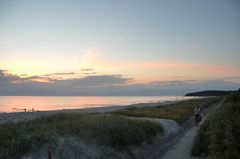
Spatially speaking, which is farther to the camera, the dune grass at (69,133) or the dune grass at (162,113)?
the dune grass at (162,113)

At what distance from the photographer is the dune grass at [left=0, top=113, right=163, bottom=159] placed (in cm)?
1675

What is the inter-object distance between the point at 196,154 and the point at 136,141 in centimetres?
432

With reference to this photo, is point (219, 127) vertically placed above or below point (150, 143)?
above

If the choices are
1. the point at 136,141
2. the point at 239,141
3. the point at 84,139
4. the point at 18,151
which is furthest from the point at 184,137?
the point at 18,151

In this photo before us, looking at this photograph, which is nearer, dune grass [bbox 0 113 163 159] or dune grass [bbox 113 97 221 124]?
dune grass [bbox 0 113 163 159]

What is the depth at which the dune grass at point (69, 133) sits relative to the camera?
1675 centimetres

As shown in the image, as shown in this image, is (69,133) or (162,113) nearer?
(69,133)

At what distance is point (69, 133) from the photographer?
20219 mm

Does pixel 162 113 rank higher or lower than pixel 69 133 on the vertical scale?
lower

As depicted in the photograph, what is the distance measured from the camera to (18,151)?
16.4 metres

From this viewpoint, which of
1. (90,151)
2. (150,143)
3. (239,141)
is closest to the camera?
(239,141)

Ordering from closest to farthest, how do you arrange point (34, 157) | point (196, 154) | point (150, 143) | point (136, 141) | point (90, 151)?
point (34, 157)
point (90, 151)
point (196, 154)
point (136, 141)
point (150, 143)

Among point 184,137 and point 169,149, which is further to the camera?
point 184,137

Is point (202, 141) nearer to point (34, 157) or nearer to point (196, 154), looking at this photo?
point (196, 154)
